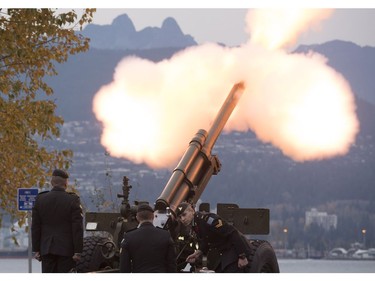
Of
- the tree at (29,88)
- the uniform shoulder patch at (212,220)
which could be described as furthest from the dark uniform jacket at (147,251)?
the tree at (29,88)

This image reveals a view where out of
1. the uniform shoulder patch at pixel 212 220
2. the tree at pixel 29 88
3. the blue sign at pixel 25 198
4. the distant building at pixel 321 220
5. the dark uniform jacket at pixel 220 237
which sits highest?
the distant building at pixel 321 220

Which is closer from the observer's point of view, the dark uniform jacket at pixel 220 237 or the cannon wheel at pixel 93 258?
the dark uniform jacket at pixel 220 237

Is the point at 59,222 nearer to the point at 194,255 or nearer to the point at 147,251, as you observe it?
the point at 194,255

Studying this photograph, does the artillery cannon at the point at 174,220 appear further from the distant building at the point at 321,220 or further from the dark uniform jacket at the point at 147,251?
the distant building at the point at 321,220

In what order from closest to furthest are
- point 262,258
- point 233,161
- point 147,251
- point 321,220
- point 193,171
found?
point 147,251 < point 262,258 < point 193,171 < point 233,161 < point 321,220

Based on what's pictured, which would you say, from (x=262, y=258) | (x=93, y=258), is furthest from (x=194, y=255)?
(x=93, y=258)
